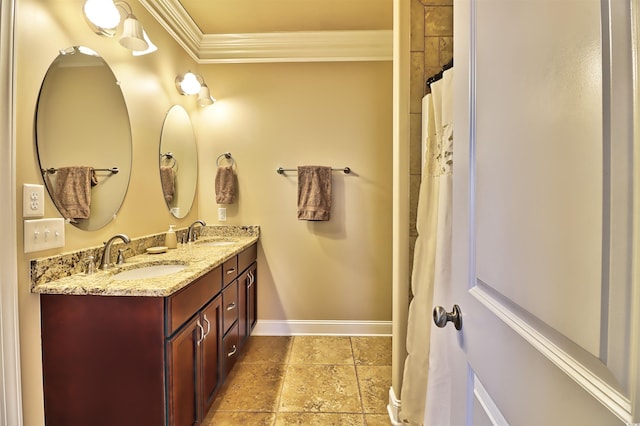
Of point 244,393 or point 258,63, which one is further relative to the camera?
point 258,63

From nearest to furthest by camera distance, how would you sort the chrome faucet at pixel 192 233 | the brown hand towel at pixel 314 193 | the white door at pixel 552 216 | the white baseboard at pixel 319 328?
the white door at pixel 552 216 → the chrome faucet at pixel 192 233 → the brown hand towel at pixel 314 193 → the white baseboard at pixel 319 328

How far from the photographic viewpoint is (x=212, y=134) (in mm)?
2604

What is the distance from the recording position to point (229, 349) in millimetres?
1842

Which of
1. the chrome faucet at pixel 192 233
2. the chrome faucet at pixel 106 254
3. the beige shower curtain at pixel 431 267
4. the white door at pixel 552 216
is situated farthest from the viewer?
the chrome faucet at pixel 192 233

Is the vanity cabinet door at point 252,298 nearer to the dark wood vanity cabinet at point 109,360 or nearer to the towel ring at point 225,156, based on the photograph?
the towel ring at point 225,156

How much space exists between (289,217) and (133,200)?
1.23 meters

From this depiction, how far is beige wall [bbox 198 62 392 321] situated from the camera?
2553 mm

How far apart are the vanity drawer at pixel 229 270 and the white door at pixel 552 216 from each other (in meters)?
1.46

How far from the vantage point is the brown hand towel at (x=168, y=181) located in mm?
2074

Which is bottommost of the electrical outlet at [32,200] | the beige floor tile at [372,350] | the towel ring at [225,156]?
the beige floor tile at [372,350]

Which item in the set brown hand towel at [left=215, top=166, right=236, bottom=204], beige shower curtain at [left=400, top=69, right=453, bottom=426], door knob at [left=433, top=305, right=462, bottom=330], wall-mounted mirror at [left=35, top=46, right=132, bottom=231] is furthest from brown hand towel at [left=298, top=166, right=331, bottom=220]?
door knob at [left=433, top=305, right=462, bottom=330]

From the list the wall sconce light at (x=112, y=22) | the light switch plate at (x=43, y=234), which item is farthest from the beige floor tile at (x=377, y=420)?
the wall sconce light at (x=112, y=22)

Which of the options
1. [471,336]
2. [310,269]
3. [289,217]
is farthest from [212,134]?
[471,336]

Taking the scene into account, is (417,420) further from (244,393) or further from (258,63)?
(258,63)
